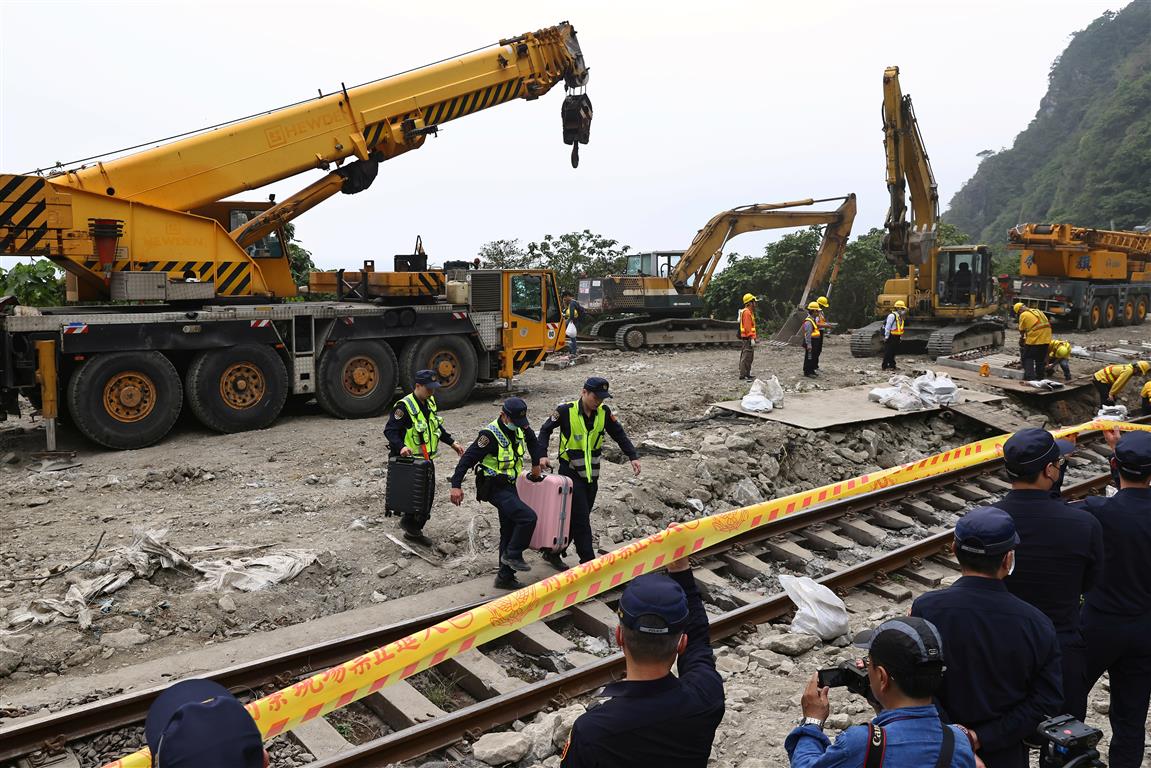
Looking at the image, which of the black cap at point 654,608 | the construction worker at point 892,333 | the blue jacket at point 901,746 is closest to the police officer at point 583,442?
the black cap at point 654,608

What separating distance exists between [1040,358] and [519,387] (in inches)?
359

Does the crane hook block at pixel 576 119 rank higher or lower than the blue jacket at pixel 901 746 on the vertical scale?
higher

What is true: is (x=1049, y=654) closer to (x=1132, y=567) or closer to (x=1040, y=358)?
(x=1132, y=567)

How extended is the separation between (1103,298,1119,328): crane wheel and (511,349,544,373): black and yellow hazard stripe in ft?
67.6

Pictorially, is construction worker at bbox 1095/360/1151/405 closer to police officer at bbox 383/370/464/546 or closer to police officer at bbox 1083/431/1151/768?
police officer at bbox 1083/431/1151/768

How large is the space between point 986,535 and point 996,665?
440 mm

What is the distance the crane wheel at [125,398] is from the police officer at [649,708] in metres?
10.5

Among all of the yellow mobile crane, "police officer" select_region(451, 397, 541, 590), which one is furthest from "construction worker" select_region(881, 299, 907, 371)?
"police officer" select_region(451, 397, 541, 590)

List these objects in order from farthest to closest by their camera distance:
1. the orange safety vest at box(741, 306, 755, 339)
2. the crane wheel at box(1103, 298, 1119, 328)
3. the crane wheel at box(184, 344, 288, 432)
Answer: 1. the crane wheel at box(1103, 298, 1119, 328)
2. the orange safety vest at box(741, 306, 755, 339)
3. the crane wheel at box(184, 344, 288, 432)

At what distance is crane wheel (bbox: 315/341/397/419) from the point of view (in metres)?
13.4

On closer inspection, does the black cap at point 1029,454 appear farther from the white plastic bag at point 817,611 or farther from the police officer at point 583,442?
the police officer at point 583,442

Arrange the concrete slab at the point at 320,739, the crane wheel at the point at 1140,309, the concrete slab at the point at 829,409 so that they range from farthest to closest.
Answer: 1. the crane wheel at the point at 1140,309
2. the concrete slab at the point at 829,409
3. the concrete slab at the point at 320,739

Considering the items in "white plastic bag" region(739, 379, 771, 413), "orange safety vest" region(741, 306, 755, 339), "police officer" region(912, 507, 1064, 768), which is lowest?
"white plastic bag" region(739, 379, 771, 413)

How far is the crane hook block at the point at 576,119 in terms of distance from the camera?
15.2 metres
